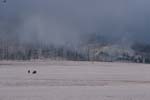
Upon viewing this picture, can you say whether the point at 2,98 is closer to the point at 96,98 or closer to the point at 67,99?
the point at 67,99

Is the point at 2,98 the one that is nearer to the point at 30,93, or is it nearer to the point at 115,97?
the point at 30,93

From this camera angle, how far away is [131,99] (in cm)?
2377

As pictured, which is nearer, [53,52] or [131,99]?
[131,99]

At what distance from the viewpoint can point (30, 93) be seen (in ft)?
86.0

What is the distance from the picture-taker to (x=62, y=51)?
466ft

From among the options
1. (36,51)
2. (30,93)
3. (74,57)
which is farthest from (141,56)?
(30,93)

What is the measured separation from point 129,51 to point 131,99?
122480 millimetres

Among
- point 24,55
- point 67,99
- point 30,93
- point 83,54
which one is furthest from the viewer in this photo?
point 83,54

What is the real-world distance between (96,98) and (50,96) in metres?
2.50

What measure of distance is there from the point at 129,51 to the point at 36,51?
2953 cm

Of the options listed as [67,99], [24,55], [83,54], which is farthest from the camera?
[83,54]

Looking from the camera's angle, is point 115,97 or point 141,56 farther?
point 141,56

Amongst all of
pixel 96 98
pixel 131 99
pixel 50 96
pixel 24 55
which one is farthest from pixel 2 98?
pixel 24 55

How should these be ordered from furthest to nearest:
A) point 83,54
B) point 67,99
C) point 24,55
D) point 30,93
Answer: point 83,54 → point 24,55 → point 30,93 → point 67,99
